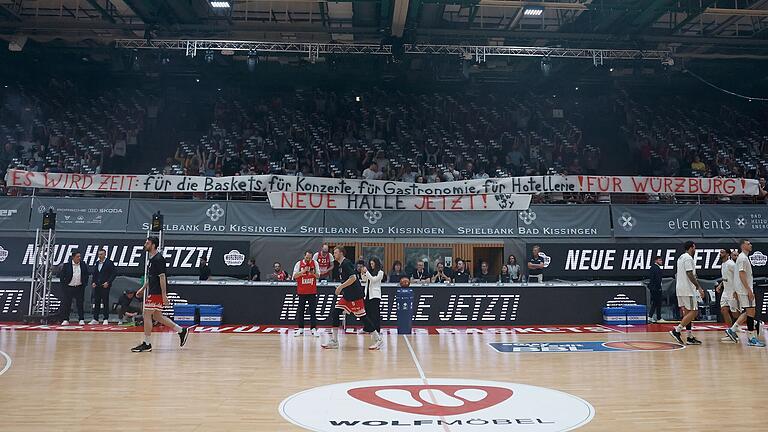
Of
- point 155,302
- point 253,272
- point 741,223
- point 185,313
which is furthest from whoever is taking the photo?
point 741,223

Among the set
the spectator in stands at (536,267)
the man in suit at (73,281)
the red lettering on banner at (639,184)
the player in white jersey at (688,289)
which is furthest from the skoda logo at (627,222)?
the man in suit at (73,281)

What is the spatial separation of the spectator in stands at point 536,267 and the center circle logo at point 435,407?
9137 millimetres

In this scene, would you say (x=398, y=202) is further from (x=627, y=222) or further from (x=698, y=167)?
(x=698, y=167)

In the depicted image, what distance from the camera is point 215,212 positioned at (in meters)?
15.8

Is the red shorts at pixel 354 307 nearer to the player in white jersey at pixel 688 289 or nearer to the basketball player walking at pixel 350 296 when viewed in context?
the basketball player walking at pixel 350 296

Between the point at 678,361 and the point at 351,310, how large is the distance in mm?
5282

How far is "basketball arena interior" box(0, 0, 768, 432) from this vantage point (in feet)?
19.0

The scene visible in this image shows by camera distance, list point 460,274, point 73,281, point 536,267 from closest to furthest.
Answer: point 73,281 → point 460,274 → point 536,267

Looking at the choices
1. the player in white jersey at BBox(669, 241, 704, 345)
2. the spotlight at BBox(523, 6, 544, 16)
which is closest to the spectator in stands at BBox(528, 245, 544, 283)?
the player in white jersey at BBox(669, 241, 704, 345)

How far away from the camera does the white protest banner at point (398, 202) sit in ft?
51.8

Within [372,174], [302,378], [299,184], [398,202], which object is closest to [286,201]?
[299,184]

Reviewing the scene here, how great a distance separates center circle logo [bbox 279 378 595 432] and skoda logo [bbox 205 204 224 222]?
1101 centimetres

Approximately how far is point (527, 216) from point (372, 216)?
185 inches

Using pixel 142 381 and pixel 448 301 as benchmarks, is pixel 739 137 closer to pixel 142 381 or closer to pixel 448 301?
pixel 448 301
